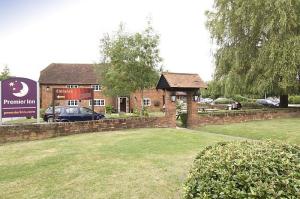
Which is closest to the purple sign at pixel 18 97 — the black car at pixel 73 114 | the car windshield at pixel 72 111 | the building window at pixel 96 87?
the black car at pixel 73 114

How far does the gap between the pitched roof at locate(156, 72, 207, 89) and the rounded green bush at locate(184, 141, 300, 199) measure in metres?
15.9

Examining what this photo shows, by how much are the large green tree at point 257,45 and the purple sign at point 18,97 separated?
17.0 metres

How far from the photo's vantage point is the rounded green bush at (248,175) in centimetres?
400

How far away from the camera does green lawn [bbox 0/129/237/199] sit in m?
7.12

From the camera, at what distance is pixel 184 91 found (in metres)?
21.7

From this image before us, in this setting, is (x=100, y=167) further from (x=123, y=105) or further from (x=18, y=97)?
(x=123, y=105)

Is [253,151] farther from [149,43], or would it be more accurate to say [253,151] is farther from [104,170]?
[149,43]

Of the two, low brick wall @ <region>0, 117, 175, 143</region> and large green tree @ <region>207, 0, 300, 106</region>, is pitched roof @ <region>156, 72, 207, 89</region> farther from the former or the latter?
large green tree @ <region>207, 0, 300, 106</region>

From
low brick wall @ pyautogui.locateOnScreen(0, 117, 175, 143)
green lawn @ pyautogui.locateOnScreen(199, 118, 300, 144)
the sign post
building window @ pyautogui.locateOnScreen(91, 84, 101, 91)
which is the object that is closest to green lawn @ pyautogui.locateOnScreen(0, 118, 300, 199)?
low brick wall @ pyautogui.locateOnScreen(0, 117, 175, 143)

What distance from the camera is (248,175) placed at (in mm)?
4156

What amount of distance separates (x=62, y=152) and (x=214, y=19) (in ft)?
72.4

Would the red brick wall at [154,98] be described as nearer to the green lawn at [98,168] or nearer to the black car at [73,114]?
the black car at [73,114]

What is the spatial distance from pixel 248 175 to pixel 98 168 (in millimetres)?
5618

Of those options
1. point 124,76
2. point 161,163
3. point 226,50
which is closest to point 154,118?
point 124,76
